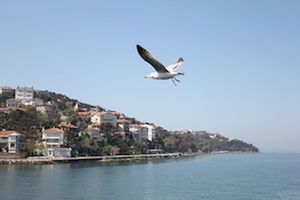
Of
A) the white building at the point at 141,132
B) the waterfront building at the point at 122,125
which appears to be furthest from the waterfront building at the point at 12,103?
the white building at the point at 141,132

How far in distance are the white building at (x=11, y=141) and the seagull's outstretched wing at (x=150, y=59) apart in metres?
58.2

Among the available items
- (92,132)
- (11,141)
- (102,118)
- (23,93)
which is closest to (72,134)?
(92,132)

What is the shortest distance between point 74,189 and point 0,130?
39941mm

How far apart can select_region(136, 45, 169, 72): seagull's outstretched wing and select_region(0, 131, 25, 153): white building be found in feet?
191

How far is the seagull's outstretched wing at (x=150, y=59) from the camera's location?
782 cm

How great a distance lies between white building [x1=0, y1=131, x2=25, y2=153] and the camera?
61.1m

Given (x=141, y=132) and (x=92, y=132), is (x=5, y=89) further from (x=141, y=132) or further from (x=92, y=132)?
(x=141, y=132)

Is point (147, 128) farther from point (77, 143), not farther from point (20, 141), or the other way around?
point (20, 141)

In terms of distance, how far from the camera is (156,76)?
326 inches

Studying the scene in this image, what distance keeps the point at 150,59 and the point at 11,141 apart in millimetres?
58912

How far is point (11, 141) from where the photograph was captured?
2406 inches

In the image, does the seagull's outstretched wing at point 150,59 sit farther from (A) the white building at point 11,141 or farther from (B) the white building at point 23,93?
(B) the white building at point 23,93

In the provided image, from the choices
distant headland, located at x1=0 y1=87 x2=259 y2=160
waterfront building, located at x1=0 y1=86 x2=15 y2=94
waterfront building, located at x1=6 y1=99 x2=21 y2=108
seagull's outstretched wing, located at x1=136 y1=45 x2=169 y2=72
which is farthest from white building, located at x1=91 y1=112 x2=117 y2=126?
seagull's outstretched wing, located at x1=136 y1=45 x2=169 y2=72

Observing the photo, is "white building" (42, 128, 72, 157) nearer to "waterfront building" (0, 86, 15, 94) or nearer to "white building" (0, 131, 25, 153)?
"white building" (0, 131, 25, 153)
